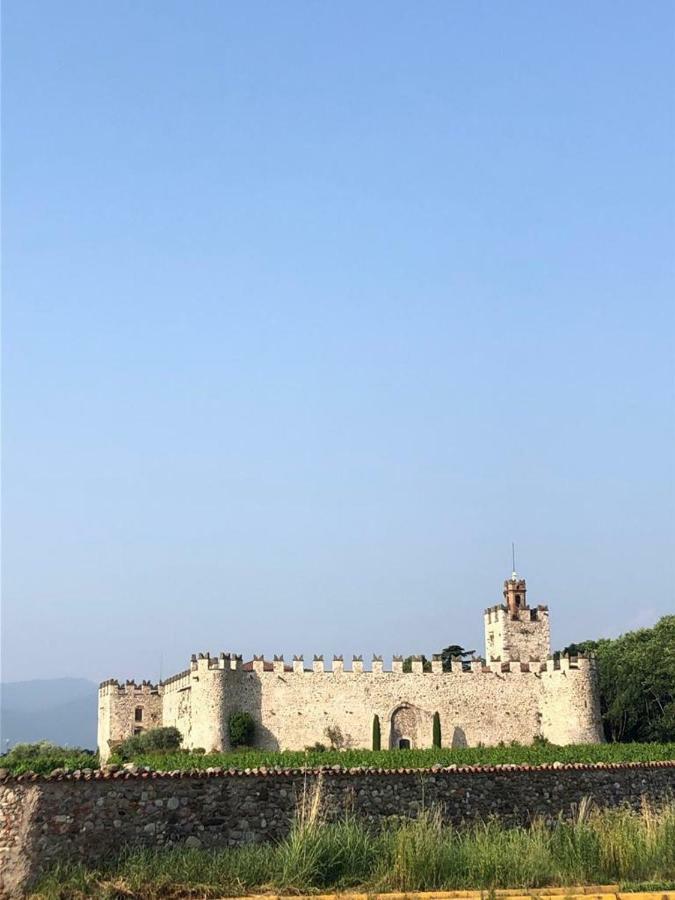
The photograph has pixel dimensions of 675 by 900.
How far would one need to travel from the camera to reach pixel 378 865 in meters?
15.4

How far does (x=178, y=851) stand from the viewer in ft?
51.8

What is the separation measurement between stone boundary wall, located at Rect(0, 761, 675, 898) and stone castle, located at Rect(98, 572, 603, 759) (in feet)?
98.6

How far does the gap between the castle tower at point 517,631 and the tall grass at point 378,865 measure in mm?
38926

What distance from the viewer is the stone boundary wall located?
15.0m

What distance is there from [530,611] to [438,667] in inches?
272

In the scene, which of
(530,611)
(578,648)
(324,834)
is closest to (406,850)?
(324,834)

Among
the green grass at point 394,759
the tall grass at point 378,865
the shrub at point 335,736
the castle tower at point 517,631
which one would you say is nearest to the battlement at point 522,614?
the castle tower at point 517,631

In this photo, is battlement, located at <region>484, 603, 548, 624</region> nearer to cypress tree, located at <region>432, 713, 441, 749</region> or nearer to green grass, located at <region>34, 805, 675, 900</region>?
cypress tree, located at <region>432, 713, 441, 749</region>

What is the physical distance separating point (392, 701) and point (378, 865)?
36.2 metres

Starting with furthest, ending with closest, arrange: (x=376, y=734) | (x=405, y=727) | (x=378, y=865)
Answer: (x=405, y=727) → (x=376, y=734) → (x=378, y=865)

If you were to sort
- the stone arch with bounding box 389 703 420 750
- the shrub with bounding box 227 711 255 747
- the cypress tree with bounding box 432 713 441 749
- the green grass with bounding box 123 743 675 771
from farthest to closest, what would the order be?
1. the stone arch with bounding box 389 703 420 750
2. the cypress tree with bounding box 432 713 441 749
3. the shrub with bounding box 227 711 255 747
4. the green grass with bounding box 123 743 675 771

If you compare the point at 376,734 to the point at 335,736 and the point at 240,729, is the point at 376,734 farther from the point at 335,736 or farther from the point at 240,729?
the point at 240,729

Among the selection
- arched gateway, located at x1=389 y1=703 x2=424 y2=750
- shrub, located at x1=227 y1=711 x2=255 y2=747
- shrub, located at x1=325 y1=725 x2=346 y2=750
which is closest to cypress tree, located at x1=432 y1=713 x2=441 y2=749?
arched gateway, located at x1=389 y1=703 x2=424 y2=750

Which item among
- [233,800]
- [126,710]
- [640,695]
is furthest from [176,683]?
[233,800]
